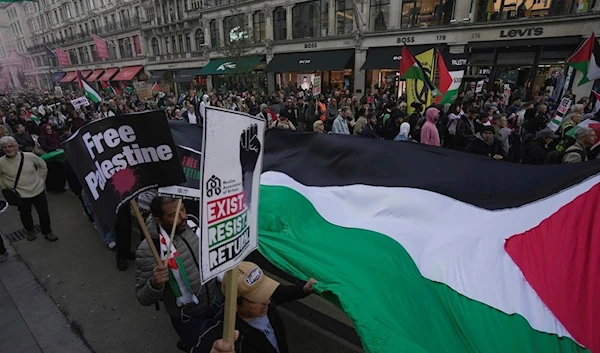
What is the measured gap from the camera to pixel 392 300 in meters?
2.34

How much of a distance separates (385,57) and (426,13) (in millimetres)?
3338

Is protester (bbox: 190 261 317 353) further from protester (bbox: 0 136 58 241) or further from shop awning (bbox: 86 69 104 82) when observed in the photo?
shop awning (bbox: 86 69 104 82)

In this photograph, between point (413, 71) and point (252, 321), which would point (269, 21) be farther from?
point (252, 321)

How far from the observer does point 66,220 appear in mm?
6863

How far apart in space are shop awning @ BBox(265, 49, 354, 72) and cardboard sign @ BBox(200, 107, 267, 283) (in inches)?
887

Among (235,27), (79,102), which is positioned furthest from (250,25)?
(79,102)

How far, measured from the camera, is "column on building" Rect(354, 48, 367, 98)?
22.7 meters

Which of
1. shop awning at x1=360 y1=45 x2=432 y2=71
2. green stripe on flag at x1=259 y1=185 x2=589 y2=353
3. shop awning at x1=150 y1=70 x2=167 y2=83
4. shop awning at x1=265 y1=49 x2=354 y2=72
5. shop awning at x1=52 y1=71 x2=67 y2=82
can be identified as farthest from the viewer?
shop awning at x1=52 y1=71 x2=67 y2=82

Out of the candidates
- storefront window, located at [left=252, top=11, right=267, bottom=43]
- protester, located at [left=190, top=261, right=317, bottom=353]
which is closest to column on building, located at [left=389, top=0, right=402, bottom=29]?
storefront window, located at [left=252, top=11, right=267, bottom=43]

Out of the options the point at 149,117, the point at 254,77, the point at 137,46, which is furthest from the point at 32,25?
the point at 149,117

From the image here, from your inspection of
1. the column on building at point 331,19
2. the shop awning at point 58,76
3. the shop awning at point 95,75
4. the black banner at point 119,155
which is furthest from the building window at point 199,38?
the shop awning at point 58,76

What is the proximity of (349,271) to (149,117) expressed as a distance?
1881 mm

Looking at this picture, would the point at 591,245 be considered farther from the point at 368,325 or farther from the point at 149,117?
the point at 149,117

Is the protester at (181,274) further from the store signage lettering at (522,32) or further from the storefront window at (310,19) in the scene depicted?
the storefront window at (310,19)
